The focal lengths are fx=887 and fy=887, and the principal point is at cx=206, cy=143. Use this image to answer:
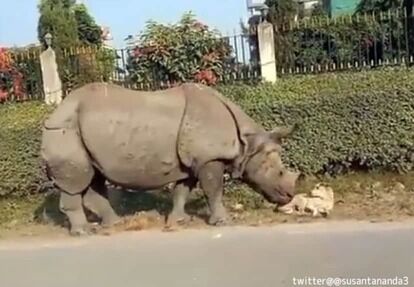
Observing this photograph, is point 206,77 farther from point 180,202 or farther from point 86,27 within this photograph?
point 86,27

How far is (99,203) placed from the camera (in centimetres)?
900

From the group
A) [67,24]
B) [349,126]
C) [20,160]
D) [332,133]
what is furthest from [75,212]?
[67,24]

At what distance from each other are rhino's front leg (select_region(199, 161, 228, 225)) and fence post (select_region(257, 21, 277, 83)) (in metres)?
5.98

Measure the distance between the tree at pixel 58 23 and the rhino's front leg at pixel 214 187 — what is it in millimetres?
9910

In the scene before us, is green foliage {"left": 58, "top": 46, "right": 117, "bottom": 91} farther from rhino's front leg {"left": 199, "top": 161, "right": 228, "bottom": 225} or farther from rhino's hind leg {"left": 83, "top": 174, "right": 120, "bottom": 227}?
rhino's front leg {"left": 199, "top": 161, "right": 228, "bottom": 225}

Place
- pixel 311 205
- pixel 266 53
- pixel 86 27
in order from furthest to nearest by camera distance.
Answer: pixel 86 27 < pixel 266 53 < pixel 311 205

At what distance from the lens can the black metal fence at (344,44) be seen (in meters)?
15.0

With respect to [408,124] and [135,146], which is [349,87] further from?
[135,146]

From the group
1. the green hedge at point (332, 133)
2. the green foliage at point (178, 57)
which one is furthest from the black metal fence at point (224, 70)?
the green hedge at point (332, 133)

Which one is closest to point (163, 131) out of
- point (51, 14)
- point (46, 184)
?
point (46, 184)

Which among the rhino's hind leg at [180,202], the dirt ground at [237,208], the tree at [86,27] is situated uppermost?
the tree at [86,27]

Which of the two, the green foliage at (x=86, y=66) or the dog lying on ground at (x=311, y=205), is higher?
the green foliage at (x=86, y=66)

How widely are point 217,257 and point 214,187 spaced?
120cm

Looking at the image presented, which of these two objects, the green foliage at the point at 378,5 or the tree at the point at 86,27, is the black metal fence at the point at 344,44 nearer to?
the green foliage at the point at 378,5
